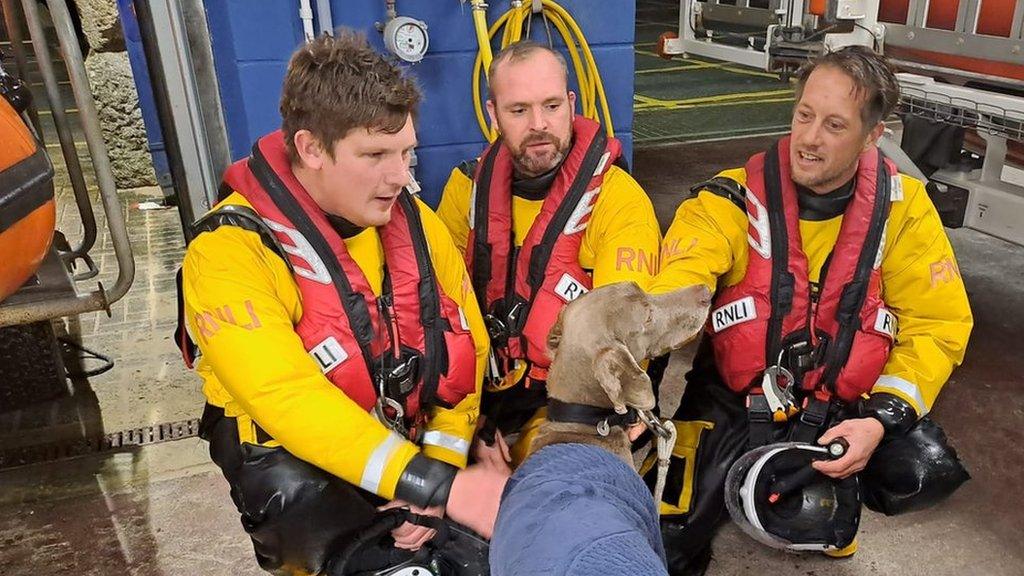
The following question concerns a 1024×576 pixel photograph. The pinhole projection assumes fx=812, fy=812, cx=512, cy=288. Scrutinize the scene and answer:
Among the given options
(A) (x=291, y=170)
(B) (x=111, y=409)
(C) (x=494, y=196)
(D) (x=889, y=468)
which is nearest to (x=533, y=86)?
(C) (x=494, y=196)

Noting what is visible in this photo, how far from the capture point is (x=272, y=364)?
5.87 feet

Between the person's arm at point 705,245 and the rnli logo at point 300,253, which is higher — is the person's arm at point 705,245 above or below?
below

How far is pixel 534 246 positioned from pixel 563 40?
1.85m

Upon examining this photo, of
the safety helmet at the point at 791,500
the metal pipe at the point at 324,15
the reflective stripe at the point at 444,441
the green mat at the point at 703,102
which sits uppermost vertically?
the metal pipe at the point at 324,15

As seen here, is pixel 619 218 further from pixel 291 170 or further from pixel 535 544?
pixel 535 544

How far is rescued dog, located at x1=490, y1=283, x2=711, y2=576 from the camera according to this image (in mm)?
1133

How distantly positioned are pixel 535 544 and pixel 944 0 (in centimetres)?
357

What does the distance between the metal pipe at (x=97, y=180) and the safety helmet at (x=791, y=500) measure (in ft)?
6.88

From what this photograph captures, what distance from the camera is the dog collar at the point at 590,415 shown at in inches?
71.8

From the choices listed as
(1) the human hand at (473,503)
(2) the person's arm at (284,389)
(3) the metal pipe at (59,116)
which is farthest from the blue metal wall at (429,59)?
(1) the human hand at (473,503)

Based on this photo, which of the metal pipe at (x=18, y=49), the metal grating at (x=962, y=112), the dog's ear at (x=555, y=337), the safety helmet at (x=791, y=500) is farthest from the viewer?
the metal grating at (x=962, y=112)

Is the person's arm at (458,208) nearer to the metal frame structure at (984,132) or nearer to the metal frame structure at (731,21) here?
the metal frame structure at (731,21)

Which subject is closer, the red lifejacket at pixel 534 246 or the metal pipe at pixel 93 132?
the metal pipe at pixel 93 132

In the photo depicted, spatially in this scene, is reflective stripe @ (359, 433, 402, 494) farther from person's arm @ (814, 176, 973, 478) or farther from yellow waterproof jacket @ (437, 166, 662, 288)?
person's arm @ (814, 176, 973, 478)
